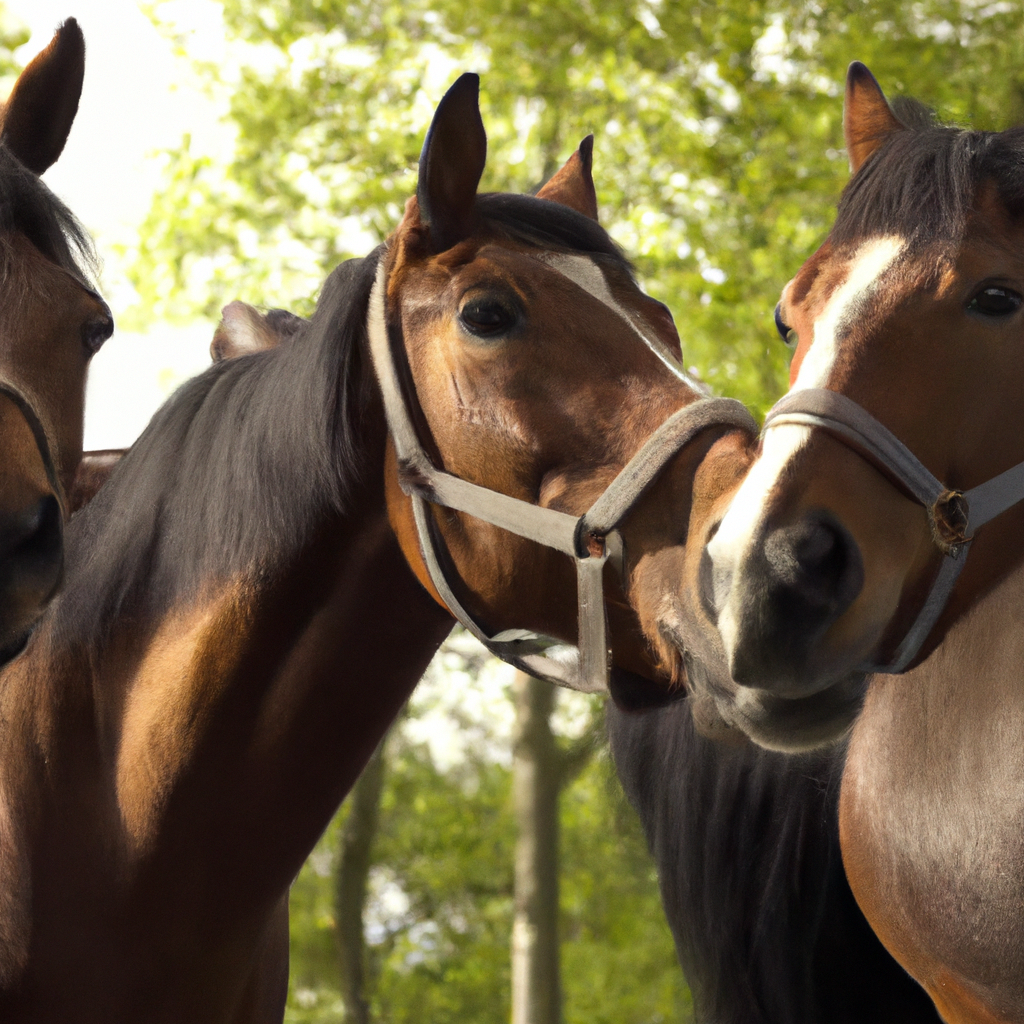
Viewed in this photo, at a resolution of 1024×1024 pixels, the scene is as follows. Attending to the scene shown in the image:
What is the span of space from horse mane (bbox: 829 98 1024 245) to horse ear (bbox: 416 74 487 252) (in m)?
0.90

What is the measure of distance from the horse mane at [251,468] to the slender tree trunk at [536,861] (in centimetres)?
698

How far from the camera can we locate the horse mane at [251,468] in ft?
8.24

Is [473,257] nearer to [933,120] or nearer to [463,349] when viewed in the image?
[463,349]

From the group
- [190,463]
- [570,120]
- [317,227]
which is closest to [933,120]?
[190,463]

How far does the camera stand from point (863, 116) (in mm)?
3143

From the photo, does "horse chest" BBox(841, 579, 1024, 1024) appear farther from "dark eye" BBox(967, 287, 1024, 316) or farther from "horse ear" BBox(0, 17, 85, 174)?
"horse ear" BBox(0, 17, 85, 174)

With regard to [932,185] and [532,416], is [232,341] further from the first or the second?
[932,185]

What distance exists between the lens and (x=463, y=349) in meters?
2.45

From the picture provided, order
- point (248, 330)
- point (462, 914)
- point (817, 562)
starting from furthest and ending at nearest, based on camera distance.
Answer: point (462, 914), point (248, 330), point (817, 562)

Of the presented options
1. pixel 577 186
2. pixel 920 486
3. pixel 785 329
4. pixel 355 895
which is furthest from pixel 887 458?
pixel 355 895

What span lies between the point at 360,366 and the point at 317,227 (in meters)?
8.28

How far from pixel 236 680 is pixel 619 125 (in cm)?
Answer: 848

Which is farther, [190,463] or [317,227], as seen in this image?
[317,227]

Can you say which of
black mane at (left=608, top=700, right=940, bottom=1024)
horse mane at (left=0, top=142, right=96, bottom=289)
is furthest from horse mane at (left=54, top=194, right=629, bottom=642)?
black mane at (left=608, top=700, right=940, bottom=1024)
